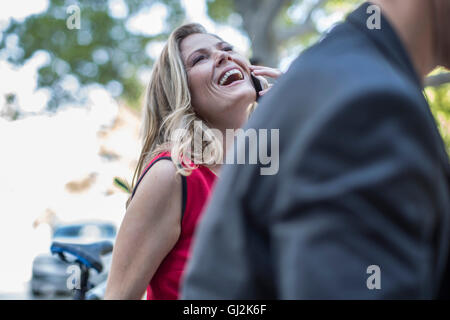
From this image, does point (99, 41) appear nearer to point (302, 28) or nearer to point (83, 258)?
point (302, 28)

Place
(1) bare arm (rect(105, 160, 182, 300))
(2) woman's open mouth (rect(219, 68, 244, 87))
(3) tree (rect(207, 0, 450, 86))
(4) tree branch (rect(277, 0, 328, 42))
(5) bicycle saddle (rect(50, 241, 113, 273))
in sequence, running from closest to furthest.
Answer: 1. (1) bare arm (rect(105, 160, 182, 300))
2. (2) woman's open mouth (rect(219, 68, 244, 87))
3. (5) bicycle saddle (rect(50, 241, 113, 273))
4. (3) tree (rect(207, 0, 450, 86))
5. (4) tree branch (rect(277, 0, 328, 42))

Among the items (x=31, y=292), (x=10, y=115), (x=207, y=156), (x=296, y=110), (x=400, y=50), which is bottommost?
(x=296, y=110)

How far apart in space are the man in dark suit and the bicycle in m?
2.49

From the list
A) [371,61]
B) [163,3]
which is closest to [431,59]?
[371,61]

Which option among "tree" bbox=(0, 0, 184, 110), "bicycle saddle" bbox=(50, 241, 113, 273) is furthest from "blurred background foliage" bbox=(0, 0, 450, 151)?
"bicycle saddle" bbox=(50, 241, 113, 273)

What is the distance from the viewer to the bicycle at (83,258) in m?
3.14

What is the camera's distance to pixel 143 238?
1894mm

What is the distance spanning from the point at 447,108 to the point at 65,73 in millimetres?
10108

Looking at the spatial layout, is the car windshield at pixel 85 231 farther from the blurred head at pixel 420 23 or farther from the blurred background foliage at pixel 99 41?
the blurred head at pixel 420 23

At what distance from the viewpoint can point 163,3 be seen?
1250cm

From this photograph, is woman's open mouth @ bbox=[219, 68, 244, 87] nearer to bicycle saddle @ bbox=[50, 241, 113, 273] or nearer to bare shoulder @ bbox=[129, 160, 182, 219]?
bare shoulder @ bbox=[129, 160, 182, 219]

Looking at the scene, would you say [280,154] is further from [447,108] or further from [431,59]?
[447,108]

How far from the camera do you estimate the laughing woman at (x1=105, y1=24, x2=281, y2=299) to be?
1898 millimetres

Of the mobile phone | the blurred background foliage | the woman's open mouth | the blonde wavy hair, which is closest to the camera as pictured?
the blonde wavy hair
